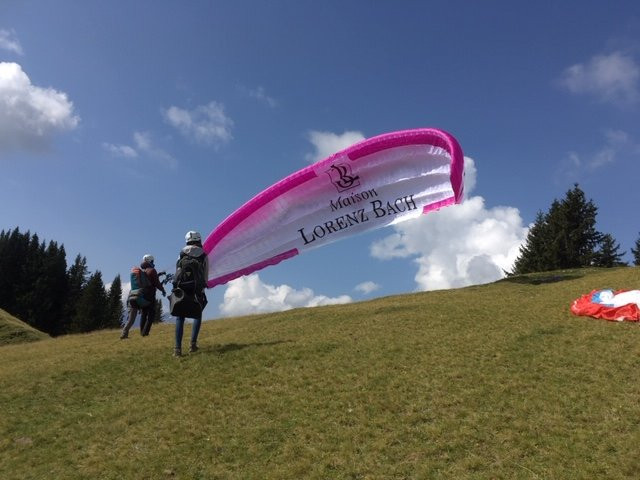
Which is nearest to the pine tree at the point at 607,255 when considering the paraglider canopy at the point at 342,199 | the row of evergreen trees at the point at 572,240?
the row of evergreen trees at the point at 572,240

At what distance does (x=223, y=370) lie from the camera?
12.2 metres

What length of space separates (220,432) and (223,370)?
3.28 metres

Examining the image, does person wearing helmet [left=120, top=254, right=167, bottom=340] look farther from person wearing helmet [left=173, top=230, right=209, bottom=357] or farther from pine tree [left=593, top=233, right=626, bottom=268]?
pine tree [left=593, top=233, right=626, bottom=268]

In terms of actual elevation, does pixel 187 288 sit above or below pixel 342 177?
below

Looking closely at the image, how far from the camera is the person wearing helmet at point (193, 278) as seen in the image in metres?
12.9

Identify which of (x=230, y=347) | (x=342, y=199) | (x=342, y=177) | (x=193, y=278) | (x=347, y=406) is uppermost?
(x=342, y=177)

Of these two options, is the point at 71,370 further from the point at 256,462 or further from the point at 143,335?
the point at 256,462

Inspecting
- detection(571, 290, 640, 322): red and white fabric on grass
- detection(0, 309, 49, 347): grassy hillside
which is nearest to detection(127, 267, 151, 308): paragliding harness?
detection(571, 290, 640, 322): red and white fabric on grass

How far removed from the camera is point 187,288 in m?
12.9

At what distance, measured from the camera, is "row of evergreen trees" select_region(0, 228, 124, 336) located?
85.6 meters

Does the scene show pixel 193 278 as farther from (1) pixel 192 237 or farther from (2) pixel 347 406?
(2) pixel 347 406

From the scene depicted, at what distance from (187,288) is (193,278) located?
282 mm

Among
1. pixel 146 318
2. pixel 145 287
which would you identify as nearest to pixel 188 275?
pixel 145 287

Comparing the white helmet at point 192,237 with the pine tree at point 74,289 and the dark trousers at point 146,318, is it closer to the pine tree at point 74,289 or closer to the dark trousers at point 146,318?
the dark trousers at point 146,318
